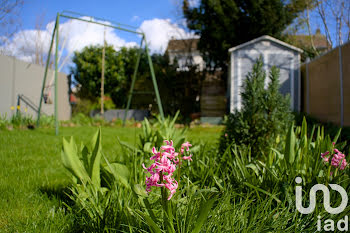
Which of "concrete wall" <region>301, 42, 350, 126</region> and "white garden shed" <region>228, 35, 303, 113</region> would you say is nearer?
"concrete wall" <region>301, 42, 350, 126</region>

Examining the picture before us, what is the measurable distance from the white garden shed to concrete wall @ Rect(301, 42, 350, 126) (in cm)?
37

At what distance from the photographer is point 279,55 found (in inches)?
361

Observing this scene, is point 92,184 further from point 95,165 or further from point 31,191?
point 31,191

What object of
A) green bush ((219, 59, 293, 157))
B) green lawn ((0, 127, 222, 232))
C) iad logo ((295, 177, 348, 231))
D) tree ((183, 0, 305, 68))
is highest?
tree ((183, 0, 305, 68))

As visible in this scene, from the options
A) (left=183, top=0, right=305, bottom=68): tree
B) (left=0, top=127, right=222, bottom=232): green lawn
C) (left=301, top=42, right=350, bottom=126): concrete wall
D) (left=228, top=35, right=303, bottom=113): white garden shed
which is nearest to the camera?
(left=0, top=127, right=222, bottom=232): green lawn

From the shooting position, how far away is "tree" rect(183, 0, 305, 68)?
10219 mm

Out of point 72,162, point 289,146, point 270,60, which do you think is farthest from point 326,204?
point 270,60

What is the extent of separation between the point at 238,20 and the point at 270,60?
242cm

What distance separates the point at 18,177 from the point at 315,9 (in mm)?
10837

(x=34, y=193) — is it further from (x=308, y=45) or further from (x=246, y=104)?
(x=308, y=45)

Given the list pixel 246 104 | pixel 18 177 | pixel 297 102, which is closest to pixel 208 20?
pixel 297 102

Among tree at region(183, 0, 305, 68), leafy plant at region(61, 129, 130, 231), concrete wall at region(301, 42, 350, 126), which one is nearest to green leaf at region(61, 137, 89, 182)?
leafy plant at region(61, 129, 130, 231)

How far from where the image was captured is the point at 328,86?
23.5 feet

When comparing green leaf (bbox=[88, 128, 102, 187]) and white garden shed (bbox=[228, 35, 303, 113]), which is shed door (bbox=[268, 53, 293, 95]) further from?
green leaf (bbox=[88, 128, 102, 187])
